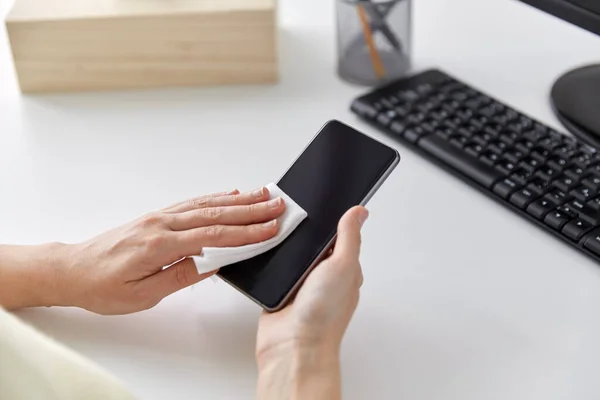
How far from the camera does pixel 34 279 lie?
0.72 meters

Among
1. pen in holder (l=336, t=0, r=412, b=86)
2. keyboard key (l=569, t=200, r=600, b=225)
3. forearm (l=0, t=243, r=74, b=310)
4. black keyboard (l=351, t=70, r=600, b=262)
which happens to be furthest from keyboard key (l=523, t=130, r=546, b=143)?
forearm (l=0, t=243, r=74, b=310)

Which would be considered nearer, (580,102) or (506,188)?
(506,188)

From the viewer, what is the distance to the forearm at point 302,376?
2.00 feet

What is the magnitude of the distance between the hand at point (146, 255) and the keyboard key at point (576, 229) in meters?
0.27

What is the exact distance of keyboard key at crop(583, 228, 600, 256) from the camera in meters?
0.76

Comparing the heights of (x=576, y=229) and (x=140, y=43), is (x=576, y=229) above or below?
below

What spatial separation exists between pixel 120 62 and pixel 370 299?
0.47 metres

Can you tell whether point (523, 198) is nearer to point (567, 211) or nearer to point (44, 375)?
point (567, 211)

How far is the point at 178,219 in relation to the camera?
0.72 metres

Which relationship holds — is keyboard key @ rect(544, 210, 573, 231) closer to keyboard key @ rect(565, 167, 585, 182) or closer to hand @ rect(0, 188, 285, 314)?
keyboard key @ rect(565, 167, 585, 182)

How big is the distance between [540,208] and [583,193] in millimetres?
46

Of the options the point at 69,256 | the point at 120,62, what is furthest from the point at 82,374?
the point at 120,62

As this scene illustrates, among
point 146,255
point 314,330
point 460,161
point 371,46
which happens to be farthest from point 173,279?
point 371,46

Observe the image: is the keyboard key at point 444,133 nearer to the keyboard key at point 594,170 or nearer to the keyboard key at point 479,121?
the keyboard key at point 479,121
